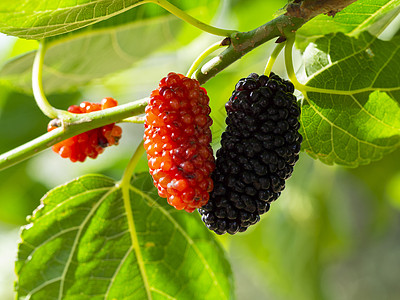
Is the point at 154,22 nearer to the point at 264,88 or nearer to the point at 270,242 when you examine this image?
the point at 264,88

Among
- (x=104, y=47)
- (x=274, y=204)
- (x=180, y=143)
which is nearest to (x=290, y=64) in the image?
(x=180, y=143)

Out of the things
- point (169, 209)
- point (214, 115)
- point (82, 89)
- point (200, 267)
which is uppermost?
point (82, 89)

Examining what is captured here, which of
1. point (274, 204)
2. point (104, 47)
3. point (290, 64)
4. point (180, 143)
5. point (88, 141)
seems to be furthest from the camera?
point (274, 204)

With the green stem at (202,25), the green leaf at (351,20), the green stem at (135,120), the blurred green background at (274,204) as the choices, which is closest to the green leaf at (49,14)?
the green stem at (202,25)

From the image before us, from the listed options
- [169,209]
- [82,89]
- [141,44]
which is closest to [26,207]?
[82,89]

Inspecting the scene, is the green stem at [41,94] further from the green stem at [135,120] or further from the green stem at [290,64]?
the green stem at [290,64]

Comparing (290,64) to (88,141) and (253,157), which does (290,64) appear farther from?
(88,141)
